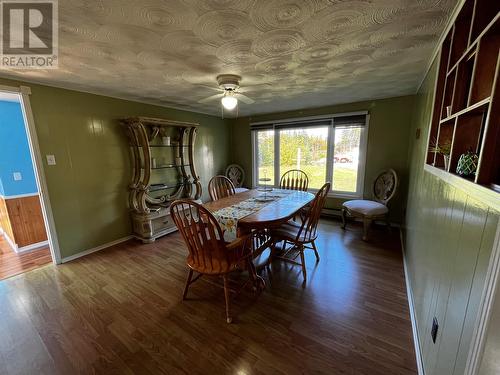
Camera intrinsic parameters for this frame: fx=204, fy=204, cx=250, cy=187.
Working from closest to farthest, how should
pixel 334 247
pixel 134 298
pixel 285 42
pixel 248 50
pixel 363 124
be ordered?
pixel 285 42, pixel 248 50, pixel 134 298, pixel 334 247, pixel 363 124

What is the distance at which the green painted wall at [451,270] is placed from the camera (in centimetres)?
73

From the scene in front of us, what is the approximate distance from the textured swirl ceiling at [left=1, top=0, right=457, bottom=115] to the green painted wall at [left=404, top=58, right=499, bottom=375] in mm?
1111

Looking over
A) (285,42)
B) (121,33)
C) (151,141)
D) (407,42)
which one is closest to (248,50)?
(285,42)

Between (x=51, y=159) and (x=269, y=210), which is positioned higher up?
(x=51, y=159)

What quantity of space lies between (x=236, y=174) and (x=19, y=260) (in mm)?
3833

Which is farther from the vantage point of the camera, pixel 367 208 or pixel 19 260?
pixel 367 208

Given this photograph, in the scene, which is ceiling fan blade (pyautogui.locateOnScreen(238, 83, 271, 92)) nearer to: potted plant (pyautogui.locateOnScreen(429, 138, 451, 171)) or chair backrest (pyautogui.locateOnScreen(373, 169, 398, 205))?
potted plant (pyautogui.locateOnScreen(429, 138, 451, 171))

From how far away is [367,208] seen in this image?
304 cm

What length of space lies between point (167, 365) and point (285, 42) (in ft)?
8.04

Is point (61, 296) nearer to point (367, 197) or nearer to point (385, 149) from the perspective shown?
point (367, 197)

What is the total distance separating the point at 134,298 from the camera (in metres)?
1.99

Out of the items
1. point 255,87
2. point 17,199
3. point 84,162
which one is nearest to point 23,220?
point 17,199

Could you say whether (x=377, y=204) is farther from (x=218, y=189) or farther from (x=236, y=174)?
(x=236, y=174)

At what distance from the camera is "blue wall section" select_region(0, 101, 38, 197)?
2.99m
